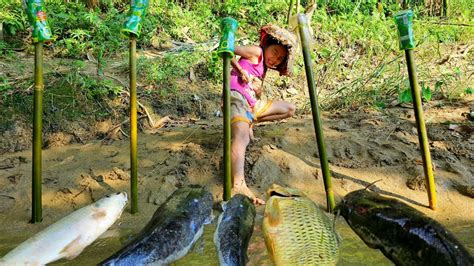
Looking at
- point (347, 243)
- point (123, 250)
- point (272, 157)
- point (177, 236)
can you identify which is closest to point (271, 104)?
point (272, 157)

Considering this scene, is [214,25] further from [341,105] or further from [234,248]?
[234,248]

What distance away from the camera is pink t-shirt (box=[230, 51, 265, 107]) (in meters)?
4.86

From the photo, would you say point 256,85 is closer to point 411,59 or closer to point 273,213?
point 411,59

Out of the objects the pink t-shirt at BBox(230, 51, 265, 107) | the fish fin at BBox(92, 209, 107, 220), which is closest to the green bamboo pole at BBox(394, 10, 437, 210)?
the pink t-shirt at BBox(230, 51, 265, 107)

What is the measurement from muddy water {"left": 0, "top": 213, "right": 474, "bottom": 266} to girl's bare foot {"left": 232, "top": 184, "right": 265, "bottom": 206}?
0.48 metres

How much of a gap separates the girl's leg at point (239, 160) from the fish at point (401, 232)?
65.3 inches

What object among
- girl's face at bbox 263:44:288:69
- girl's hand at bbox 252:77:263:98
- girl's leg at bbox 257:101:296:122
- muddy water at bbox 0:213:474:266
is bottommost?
muddy water at bbox 0:213:474:266

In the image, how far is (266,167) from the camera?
4801 mm

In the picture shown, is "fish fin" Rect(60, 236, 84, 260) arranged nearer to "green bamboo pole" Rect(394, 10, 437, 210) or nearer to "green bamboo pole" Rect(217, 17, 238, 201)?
"green bamboo pole" Rect(217, 17, 238, 201)

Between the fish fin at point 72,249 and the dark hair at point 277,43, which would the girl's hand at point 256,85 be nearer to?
the dark hair at point 277,43

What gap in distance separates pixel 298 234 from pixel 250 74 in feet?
9.20

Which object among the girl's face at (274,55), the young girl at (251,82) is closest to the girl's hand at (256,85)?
the young girl at (251,82)

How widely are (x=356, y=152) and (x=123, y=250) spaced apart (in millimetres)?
3357

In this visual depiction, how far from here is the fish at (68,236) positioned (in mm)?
2508
